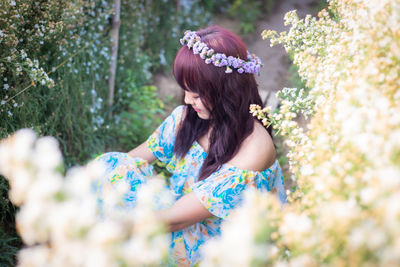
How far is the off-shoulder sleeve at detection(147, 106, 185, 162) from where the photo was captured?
2277 millimetres

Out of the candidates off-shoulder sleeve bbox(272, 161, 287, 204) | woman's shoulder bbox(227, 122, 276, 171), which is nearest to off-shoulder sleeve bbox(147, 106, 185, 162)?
woman's shoulder bbox(227, 122, 276, 171)

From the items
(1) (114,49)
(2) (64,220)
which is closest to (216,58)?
(2) (64,220)

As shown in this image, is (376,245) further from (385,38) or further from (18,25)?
(18,25)

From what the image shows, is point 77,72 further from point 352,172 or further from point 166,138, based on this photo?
point 352,172

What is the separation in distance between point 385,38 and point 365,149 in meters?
0.42

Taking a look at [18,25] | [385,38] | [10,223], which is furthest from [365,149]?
[10,223]

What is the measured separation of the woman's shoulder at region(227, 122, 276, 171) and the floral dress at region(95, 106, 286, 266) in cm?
4

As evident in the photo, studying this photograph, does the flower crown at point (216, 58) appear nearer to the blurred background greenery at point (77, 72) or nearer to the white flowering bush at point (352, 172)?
the white flowering bush at point (352, 172)

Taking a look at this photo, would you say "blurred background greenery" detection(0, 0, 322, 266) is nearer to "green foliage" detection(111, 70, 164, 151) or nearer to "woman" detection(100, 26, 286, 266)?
"green foliage" detection(111, 70, 164, 151)

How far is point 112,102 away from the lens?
3.52 meters

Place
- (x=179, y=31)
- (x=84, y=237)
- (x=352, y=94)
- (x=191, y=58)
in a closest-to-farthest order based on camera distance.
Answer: (x=84, y=237) < (x=352, y=94) < (x=191, y=58) < (x=179, y=31)

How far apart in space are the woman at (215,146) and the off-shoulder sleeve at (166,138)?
0.53 feet

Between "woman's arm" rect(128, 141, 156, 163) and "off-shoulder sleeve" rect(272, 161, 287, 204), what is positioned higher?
"woman's arm" rect(128, 141, 156, 163)

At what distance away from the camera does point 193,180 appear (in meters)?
2.12
